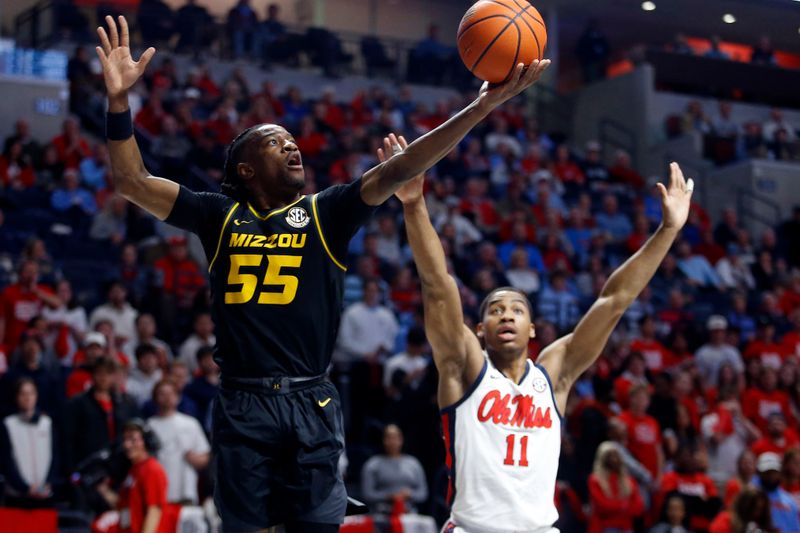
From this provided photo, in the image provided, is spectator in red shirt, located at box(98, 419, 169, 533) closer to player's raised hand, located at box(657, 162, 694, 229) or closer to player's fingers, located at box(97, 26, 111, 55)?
player's raised hand, located at box(657, 162, 694, 229)

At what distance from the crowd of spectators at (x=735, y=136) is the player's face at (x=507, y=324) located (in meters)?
18.4

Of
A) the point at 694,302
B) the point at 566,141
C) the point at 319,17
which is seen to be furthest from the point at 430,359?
the point at 319,17

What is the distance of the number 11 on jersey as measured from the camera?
557cm

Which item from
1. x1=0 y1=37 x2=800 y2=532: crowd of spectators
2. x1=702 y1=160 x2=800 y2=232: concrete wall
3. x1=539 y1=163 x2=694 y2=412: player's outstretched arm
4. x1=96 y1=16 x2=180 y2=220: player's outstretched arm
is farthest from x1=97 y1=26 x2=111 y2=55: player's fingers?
x1=702 y1=160 x2=800 y2=232: concrete wall

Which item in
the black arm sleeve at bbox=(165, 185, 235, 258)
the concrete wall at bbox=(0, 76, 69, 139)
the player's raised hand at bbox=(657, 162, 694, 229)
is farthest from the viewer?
the concrete wall at bbox=(0, 76, 69, 139)

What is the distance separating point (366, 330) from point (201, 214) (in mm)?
8249

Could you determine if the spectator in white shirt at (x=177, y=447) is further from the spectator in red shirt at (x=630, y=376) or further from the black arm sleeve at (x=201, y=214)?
the black arm sleeve at (x=201, y=214)

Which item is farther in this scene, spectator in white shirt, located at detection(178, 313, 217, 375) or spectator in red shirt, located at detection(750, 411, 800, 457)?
spectator in red shirt, located at detection(750, 411, 800, 457)

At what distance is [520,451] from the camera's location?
5.58 m

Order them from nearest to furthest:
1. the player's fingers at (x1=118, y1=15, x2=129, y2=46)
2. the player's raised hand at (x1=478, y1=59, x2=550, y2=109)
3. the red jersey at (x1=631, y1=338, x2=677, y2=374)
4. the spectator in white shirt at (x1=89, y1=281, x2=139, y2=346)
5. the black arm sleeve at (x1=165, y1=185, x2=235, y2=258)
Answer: the player's raised hand at (x1=478, y1=59, x2=550, y2=109) → the player's fingers at (x1=118, y1=15, x2=129, y2=46) → the black arm sleeve at (x1=165, y1=185, x2=235, y2=258) → the spectator in white shirt at (x1=89, y1=281, x2=139, y2=346) → the red jersey at (x1=631, y1=338, x2=677, y2=374)

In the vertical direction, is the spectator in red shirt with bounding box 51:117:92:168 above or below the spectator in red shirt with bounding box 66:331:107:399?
above

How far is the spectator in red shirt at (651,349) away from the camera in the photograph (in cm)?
1484

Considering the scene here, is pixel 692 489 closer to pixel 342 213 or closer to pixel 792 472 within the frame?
pixel 792 472

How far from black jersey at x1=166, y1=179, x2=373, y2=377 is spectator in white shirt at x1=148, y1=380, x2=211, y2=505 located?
5493mm
